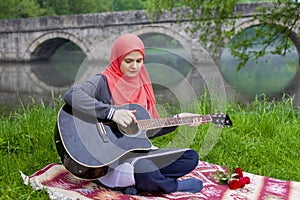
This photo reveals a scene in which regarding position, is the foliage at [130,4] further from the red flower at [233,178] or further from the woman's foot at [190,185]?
the woman's foot at [190,185]

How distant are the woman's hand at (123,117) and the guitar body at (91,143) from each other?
0.25ft

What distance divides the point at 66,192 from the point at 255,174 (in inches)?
49.3

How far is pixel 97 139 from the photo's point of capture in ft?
6.27

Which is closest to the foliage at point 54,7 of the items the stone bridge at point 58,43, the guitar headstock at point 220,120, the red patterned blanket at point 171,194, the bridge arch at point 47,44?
the stone bridge at point 58,43

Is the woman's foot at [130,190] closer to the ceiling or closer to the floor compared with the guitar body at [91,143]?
closer to the floor

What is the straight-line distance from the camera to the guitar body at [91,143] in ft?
6.19

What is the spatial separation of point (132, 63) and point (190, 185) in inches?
29.8

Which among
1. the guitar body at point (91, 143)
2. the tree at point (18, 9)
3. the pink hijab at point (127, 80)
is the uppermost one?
the tree at point (18, 9)

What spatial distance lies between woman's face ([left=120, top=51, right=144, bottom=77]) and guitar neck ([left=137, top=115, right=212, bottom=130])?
0.24 meters

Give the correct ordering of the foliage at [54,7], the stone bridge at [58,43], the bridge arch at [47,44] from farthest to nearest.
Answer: the foliage at [54,7] → the bridge arch at [47,44] → the stone bridge at [58,43]

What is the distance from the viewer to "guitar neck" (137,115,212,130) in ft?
6.33

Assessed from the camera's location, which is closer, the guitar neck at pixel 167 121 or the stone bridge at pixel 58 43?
the guitar neck at pixel 167 121

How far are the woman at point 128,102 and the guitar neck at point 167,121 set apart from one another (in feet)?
0.27

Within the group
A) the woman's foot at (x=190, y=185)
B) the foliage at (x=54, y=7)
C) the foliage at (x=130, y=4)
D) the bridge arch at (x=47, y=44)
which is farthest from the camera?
the foliage at (x=130, y=4)
